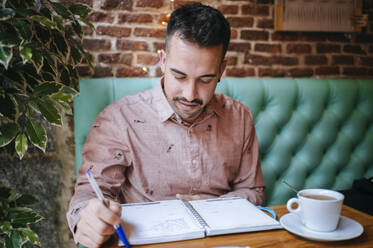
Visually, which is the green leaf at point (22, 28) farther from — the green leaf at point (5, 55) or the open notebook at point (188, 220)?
the open notebook at point (188, 220)

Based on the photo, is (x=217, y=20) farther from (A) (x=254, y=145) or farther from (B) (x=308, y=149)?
(B) (x=308, y=149)

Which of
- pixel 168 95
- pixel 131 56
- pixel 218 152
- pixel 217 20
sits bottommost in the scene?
pixel 218 152

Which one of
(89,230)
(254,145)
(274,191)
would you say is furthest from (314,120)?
(89,230)

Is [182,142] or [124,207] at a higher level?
[182,142]

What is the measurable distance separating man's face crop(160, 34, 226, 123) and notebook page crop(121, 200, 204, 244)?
1.45 feet

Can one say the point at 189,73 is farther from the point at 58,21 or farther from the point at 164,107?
the point at 58,21

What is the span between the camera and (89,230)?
30.8 inches

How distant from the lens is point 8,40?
104 centimetres

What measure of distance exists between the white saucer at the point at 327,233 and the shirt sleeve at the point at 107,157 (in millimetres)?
677

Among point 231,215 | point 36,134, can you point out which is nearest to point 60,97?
point 36,134

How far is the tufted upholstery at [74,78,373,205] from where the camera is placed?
1860 millimetres

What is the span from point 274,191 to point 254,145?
539 mm

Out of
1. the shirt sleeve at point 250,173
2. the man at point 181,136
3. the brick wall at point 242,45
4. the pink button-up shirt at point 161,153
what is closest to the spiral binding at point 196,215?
the man at point 181,136

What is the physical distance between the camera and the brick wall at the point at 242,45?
5.83 feet
